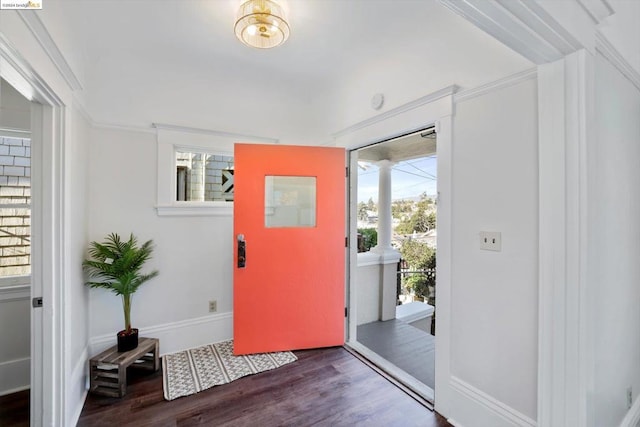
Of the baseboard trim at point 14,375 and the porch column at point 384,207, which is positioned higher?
the porch column at point 384,207

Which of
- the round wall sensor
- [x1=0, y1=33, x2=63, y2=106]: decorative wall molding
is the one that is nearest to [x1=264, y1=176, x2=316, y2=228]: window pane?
the round wall sensor

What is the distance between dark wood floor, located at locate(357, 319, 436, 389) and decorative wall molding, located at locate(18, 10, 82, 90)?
10.1ft

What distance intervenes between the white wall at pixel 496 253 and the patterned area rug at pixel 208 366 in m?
1.48

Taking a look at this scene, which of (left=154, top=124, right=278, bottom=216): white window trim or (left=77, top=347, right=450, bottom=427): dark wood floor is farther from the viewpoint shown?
(left=154, top=124, right=278, bottom=216): white window trim

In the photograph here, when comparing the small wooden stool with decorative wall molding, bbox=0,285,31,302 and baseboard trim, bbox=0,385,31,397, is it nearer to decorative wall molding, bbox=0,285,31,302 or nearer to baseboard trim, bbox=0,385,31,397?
baseboard trim, bbox=0,385,31,397

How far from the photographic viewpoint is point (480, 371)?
1.66 meters

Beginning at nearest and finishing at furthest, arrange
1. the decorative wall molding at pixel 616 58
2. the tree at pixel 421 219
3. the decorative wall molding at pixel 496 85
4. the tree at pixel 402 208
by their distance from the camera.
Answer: the decorative wall molding at pixel 616 58
the decorative wall molding at pixel 496 85
the tree at pixel 421 219
the tree at pixel 402 208

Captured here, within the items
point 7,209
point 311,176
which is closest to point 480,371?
point 311,176

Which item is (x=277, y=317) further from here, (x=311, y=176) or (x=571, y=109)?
(x=571, y=109)

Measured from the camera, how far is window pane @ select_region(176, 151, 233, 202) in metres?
2.72

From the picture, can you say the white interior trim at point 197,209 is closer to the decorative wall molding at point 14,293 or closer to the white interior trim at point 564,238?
the decorative wall molding at point 14,293

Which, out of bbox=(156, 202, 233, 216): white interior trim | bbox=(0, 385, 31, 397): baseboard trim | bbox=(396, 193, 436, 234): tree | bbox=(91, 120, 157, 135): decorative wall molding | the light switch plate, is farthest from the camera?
bbox=(396, 193, 436, 234): tree

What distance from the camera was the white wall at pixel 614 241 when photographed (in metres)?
1.36

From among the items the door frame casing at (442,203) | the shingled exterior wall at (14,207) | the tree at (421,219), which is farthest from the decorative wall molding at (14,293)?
the tree at (421,219)
